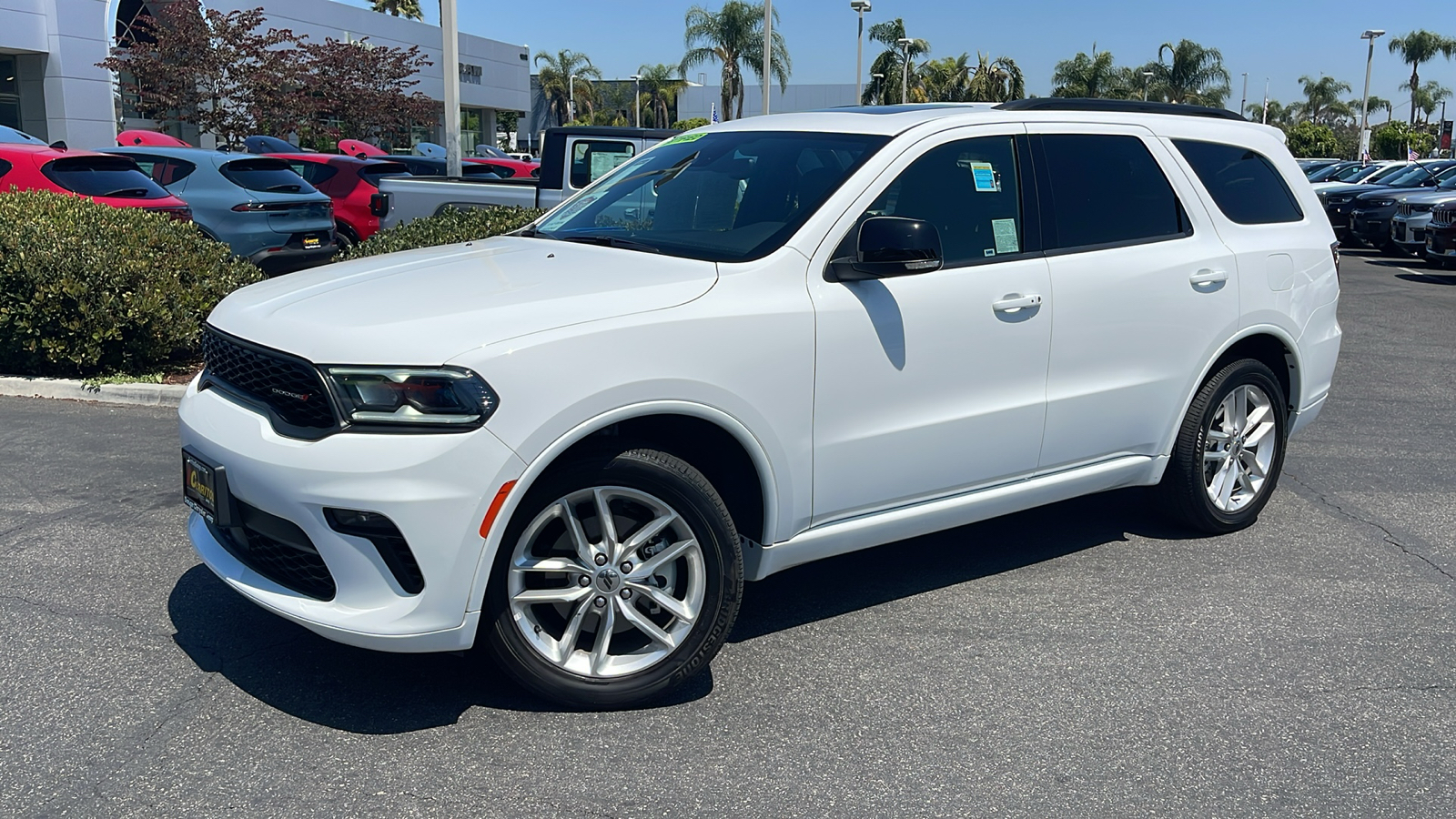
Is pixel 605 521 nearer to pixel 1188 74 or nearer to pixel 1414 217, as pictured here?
pixel 1414 217

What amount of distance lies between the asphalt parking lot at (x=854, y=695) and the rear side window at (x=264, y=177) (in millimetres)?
8798

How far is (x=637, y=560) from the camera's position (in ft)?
12.2

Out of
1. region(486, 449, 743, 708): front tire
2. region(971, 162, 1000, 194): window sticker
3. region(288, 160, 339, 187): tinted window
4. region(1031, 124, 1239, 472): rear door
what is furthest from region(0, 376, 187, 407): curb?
region(288, 160, 339, 187): tinted window

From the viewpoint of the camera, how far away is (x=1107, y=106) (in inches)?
203

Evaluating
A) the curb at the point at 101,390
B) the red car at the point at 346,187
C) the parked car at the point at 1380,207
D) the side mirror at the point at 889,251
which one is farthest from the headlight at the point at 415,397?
the parked car at the point at 1380,207

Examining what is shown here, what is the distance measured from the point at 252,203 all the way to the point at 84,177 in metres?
1.99

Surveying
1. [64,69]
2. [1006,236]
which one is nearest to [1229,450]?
[1006,236]

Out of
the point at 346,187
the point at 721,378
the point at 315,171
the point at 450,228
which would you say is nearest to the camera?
the point at 721,378

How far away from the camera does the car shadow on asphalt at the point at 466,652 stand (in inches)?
148

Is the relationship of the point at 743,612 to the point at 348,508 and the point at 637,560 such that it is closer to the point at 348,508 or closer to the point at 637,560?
the point at 637,560

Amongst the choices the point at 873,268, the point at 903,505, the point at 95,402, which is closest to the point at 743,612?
the point at 903,505

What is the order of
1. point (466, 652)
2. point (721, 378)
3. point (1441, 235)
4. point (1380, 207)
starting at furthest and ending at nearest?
point (1380, 207) → point (1441, 235) → point (466, 652) → point (721, 378)

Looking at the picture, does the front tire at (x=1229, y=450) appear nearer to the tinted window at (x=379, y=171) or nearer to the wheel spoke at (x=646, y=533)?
the wheel spoke at (x=646, y=533)

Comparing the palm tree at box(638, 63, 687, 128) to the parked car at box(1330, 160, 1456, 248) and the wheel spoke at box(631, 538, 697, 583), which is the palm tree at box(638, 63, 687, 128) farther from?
the wheel spoke at box(631, 538, 697, 583)
